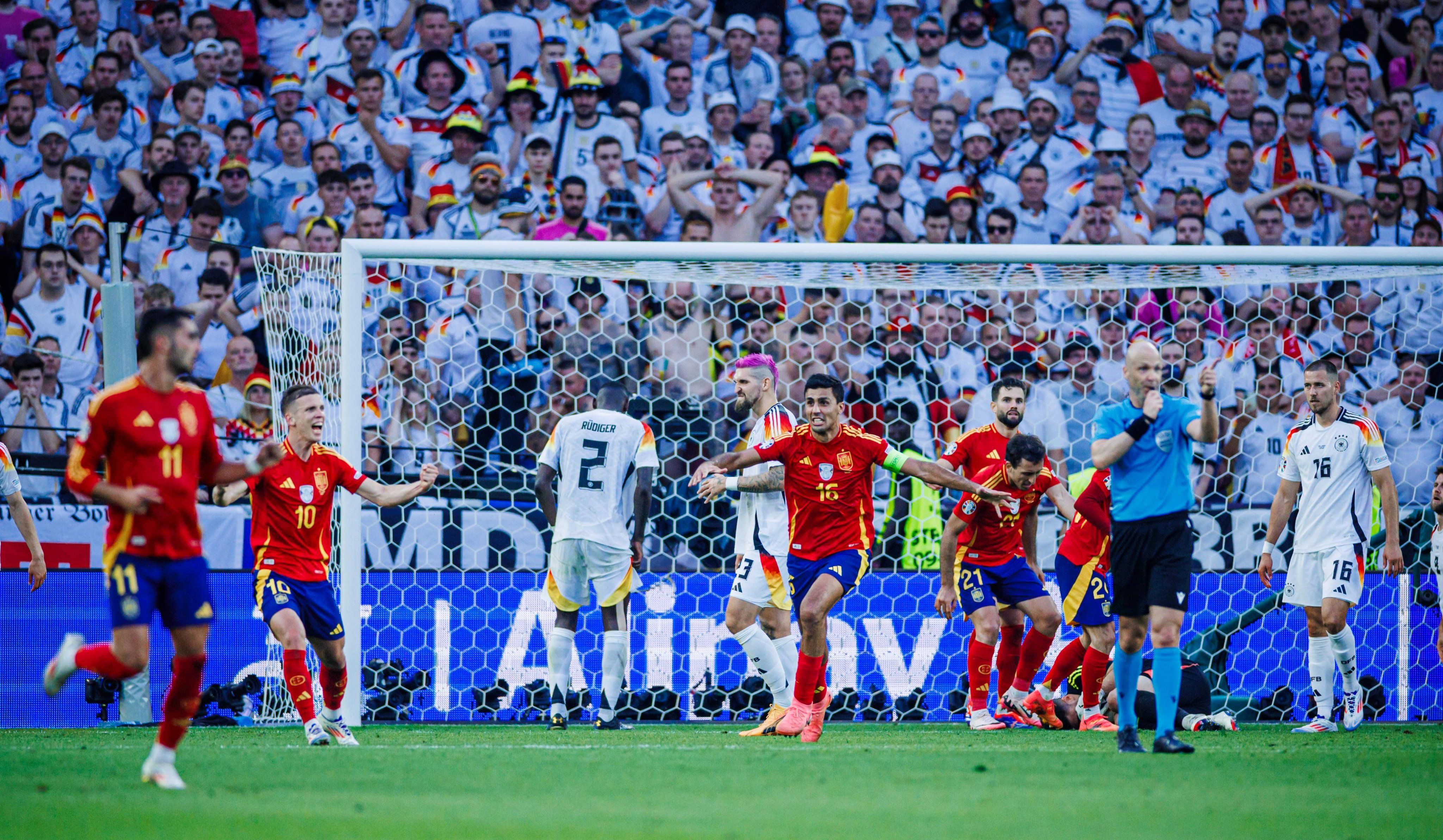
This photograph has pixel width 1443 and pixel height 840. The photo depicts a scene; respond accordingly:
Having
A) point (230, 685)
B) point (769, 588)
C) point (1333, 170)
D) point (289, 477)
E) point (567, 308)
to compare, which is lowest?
point (230, 685)

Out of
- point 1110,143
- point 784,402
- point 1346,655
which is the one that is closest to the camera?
point 1346,655

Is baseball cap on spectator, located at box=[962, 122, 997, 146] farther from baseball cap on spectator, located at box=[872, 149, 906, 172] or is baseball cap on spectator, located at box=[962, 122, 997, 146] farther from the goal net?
the goal net

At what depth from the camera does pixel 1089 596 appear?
9023mm

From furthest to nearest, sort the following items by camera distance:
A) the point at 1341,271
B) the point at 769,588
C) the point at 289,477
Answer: the point at 1341,271 < the point at 769,588 < the point at 289,477

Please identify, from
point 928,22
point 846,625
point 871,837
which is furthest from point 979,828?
point 928,22

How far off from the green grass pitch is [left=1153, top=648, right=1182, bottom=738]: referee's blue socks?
206 millimetres

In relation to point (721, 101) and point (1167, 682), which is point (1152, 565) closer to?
point (1167, 682)

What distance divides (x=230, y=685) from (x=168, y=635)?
0.56m

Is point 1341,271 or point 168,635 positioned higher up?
point 1341,271

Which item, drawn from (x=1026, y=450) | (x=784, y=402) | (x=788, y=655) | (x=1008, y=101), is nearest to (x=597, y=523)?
(x=788, y=655)

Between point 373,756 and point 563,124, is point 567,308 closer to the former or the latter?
point 563,124

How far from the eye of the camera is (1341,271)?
9891mm

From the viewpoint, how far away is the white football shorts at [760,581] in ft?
29.5

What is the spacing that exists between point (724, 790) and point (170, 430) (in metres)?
2.62
